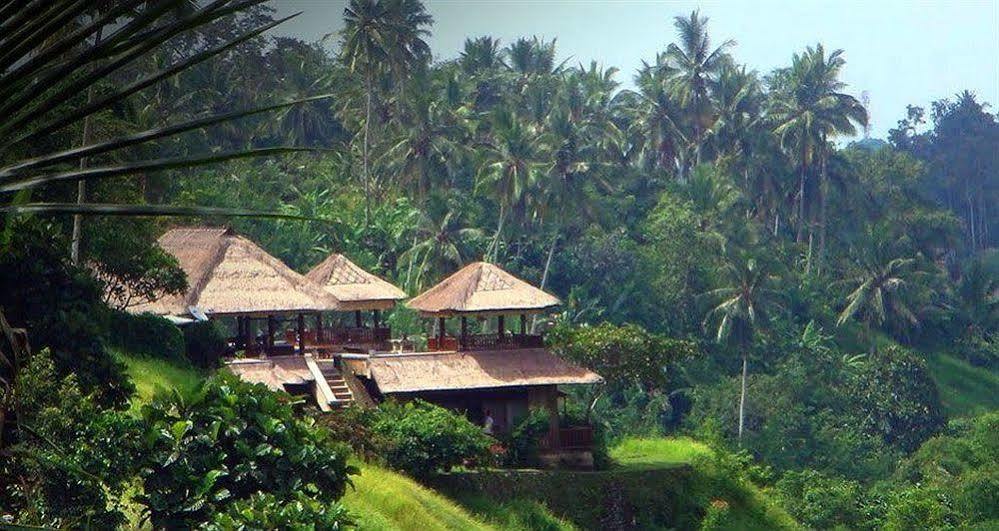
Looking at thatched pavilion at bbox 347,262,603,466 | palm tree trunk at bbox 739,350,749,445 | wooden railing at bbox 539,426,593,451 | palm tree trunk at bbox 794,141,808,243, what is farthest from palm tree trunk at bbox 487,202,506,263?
wooden railing at bbox 539,426,593,451

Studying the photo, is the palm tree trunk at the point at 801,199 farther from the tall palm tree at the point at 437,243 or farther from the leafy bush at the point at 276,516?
the leafy bush at the point at 276,516

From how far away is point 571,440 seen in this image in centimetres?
3912

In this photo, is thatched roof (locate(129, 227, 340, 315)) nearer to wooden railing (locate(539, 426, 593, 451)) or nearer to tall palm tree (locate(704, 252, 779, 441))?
wooden railing (locate(539, 426, 593, 451))

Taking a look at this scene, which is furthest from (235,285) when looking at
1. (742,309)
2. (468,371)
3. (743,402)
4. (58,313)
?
(742,309)

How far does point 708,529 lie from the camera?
39.4 meters

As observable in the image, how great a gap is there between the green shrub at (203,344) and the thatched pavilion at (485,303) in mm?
6775

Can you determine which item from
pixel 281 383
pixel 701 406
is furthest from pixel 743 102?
pixel 281 383

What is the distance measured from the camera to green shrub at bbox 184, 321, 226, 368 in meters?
34.5

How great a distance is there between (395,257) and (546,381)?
93.4 ft

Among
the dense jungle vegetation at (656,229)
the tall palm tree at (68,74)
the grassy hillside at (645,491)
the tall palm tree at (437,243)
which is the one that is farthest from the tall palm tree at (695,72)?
the tall palm tree at (68,74)

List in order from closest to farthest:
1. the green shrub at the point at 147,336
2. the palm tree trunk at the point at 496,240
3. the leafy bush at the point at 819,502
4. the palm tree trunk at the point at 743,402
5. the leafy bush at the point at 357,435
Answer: the green shrub at the point at 147,336
the leafy bush at the point at 357,435
the leafy bush at the point at 819,502
the palm tree trunk at the point at 743,402
the palm tree trunk at the point at 496,240

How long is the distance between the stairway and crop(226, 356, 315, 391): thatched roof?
667mm

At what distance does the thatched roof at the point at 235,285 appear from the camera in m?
36.8

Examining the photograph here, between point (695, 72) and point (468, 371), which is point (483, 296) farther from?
point (695, 72)
